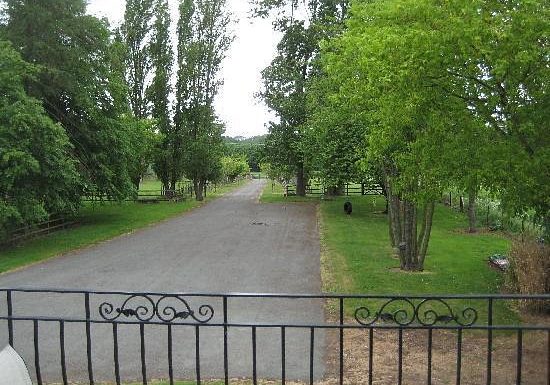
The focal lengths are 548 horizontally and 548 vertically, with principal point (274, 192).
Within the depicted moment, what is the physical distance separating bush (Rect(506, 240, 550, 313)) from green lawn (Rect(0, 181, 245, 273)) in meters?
11.9

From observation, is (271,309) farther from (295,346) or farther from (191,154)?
(191,154)

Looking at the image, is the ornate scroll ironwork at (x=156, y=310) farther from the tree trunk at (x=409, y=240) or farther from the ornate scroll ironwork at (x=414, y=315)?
the tree trunk at (x=409, y=240)

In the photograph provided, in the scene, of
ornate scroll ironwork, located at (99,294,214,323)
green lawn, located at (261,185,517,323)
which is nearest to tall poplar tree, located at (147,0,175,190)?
green lawn, located at (261,185,517,323)

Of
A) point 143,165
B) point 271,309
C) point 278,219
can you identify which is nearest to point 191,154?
point 143,165

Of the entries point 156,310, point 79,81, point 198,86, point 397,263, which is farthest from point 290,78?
point 156,310

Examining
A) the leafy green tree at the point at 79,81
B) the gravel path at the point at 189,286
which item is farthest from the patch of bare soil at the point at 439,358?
the leafy green tree at the point at 79,81

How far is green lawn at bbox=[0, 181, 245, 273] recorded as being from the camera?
1614 cm

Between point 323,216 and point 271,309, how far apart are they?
16985 mm

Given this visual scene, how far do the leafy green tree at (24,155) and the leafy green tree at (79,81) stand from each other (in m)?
2.86

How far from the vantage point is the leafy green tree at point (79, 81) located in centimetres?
2142

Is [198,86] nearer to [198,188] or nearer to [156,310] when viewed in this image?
[198,188]

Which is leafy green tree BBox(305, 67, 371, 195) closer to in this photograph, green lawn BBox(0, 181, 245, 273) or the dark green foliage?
green lawn BBox(0, 181, 245, 273)

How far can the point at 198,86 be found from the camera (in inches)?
1531

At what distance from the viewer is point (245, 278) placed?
12.2 metres
